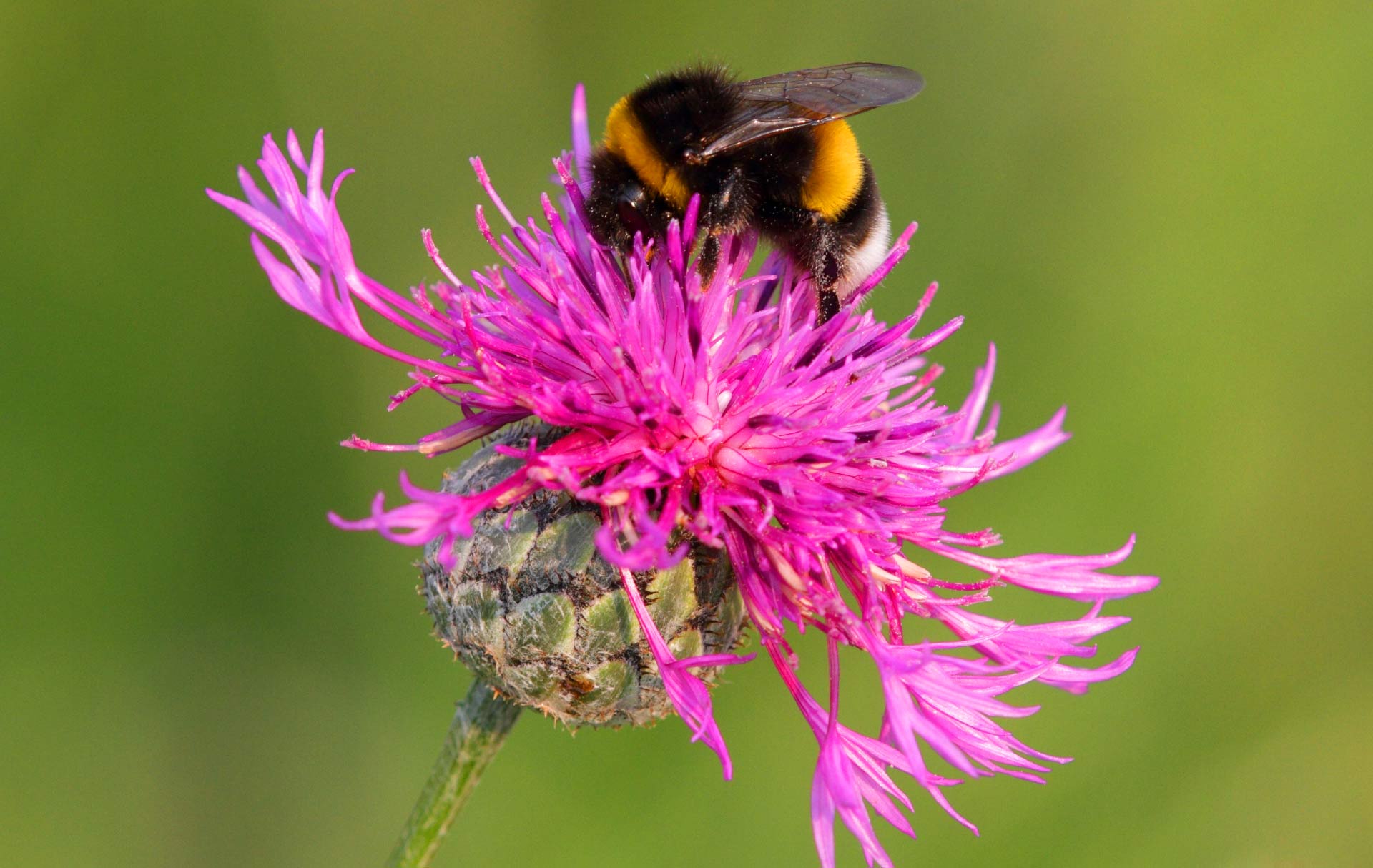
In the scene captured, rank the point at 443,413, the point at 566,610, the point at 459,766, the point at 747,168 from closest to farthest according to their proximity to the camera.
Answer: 1. the point at 566,610
2. the point at 747,168
3. the point at 459,766
4. the point at 443,413

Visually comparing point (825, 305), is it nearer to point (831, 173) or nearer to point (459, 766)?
point (831, 173)

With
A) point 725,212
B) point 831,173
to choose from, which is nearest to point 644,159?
point 725,212

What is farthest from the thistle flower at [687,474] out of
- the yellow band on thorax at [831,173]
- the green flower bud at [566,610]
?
the yellow band on thorax at [831,173]

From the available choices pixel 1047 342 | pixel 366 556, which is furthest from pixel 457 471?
pixel 1047 342

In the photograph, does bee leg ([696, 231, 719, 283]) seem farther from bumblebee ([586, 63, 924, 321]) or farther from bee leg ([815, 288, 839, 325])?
bee leg ([815, 288, 839, 325])

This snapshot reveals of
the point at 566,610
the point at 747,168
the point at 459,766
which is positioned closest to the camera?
the point at 566,610

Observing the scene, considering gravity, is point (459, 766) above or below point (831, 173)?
below
